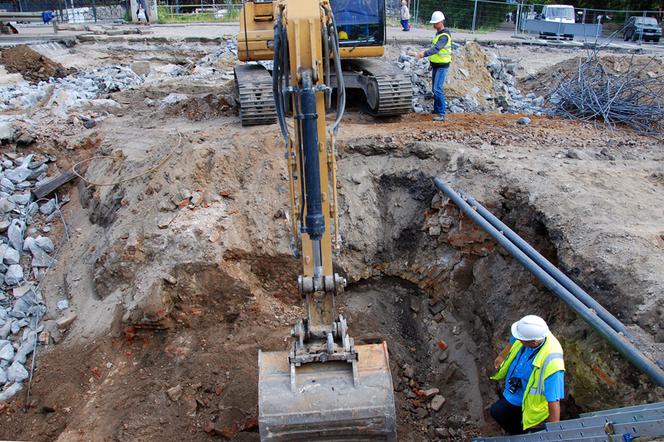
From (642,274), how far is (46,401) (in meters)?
6.20

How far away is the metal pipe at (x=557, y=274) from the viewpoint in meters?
4.61

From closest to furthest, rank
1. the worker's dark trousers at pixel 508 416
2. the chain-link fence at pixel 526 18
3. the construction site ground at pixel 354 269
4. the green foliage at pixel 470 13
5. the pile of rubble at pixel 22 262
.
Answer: the worker's dark trousers at pixel 508 416 → the construction site ground at pixel 354 269 → the pile of rubble at pixel 22 262 → the chain-link fence at pixel 526 18 → the green foliage at pixel 470 13

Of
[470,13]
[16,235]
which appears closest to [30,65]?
[16,235]

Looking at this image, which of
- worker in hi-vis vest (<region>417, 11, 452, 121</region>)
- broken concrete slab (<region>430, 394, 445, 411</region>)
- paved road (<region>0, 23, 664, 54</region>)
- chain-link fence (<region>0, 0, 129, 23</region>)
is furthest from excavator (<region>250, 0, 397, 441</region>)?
chain-link fence (<region>0, 0, 129, 23</region>)

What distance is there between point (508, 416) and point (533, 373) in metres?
0.78

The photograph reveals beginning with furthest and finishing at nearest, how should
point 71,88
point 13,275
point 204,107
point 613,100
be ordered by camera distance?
point 71,88, point 204,107, point 613,100, point 13,275

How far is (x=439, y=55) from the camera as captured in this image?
33.1ft

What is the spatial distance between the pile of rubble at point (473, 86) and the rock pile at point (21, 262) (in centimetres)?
693

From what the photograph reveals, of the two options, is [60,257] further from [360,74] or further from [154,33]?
[154,33]

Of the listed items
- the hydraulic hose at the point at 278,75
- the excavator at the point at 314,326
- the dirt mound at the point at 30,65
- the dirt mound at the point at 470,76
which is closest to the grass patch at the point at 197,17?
the dirt mound at the point at 30,65

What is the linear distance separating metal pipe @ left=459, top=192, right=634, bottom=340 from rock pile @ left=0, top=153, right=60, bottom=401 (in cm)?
537

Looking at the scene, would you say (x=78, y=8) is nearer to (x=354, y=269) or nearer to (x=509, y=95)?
(x=509, y=95)

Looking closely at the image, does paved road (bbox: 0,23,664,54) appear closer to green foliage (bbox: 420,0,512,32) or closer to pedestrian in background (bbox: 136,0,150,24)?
green foliage (bbox: 420,0,512,32)

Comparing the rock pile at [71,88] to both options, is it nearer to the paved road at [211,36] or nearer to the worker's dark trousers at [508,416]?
the paved road at [211,36]
